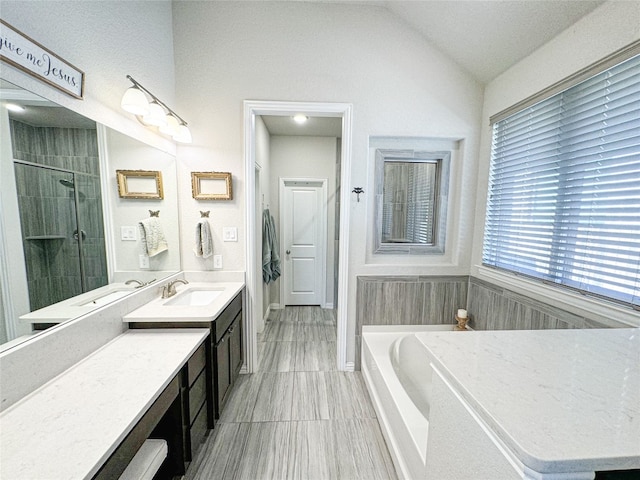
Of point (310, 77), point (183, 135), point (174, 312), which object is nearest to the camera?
point (174, 312)

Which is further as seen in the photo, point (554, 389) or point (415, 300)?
point (415, 300)

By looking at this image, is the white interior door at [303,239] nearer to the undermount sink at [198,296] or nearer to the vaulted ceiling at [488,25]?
the undermount sink at [198,296]

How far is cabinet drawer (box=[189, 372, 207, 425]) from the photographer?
135cm

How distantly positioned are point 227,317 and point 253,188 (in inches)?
43.7

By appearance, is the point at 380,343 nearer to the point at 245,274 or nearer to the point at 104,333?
the point at 245,274

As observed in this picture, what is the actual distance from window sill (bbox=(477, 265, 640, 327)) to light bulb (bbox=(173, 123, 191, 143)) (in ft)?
9.00

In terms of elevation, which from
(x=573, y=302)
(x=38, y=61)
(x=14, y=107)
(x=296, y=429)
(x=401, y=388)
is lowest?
→ (x=296, y=429)

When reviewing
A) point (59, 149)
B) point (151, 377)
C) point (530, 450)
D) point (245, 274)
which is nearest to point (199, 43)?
point (59, 149)

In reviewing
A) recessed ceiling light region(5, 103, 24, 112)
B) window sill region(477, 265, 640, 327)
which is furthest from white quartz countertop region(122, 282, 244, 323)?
window sill region(477, 265, 640, 327)

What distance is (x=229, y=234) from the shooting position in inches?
85.6

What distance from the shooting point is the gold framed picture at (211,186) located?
81.9 inches

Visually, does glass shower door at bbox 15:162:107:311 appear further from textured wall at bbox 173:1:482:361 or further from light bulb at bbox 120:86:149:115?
textured wall at bbox 173:1:482:361

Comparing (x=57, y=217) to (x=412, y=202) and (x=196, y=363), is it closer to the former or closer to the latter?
(x=196, y=363)

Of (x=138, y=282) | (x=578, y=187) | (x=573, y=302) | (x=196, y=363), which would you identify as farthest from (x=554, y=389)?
(x=138, y=282)
